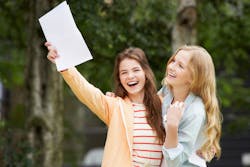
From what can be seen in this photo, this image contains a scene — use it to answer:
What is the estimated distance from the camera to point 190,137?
3.81m

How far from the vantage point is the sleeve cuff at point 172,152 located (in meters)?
3.73

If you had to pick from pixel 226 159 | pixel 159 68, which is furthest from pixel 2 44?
pixel 226 159

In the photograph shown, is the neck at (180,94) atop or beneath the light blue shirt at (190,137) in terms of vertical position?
atop

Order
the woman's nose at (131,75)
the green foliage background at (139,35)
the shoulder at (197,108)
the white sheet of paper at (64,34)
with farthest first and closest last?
the green foliage background at (139,35), the woman's nose at (131,75), the white sheet of paper at (64,34), the shoulder at (197,108)

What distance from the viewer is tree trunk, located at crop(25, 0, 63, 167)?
6691 millimetres

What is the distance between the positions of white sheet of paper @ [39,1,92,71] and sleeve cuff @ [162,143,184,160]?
2.81 ft

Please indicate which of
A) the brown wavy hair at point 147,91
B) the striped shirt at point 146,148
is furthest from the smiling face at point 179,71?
the striped shirt at point 146,148

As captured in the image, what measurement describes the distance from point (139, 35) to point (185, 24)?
51 centimetres

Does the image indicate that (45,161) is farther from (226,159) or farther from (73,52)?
(226,159)

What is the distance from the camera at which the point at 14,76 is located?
9.28 m

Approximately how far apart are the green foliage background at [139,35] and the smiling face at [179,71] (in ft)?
6.26

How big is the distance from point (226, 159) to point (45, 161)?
339 inches

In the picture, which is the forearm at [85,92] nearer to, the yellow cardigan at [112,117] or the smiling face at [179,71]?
the yellow cardigan at [112,117]

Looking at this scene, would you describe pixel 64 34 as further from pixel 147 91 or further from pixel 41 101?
pixel 41 101
